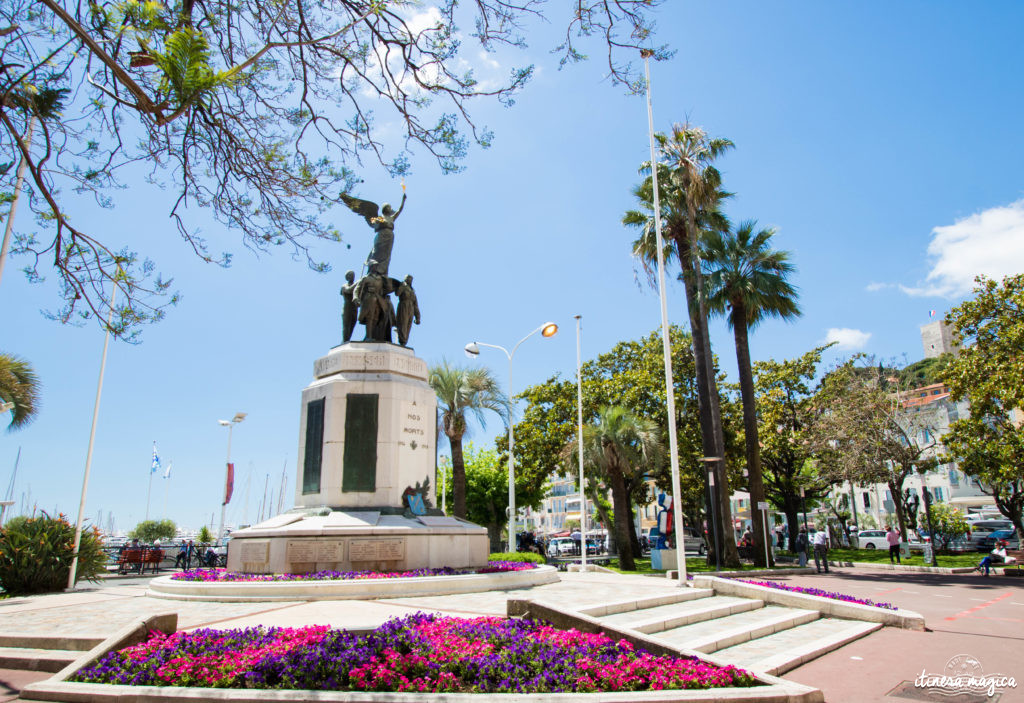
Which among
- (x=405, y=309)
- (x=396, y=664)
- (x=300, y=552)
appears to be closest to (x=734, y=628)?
(x=396, y=664)

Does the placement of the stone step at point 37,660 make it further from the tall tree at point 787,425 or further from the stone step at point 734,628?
the tall tree at point 787,425

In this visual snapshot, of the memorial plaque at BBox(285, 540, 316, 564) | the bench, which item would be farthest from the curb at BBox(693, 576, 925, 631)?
the bench

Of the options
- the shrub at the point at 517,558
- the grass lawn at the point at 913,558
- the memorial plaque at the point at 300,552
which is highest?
the memorial plaque at the point at 300,552

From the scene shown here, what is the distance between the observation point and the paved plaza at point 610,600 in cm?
698

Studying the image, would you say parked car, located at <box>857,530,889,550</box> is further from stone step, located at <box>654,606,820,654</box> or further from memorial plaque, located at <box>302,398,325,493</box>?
memorial plaque, located at <box>302,398,325,493</box>

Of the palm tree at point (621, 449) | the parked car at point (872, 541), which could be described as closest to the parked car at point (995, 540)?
the parked car at point (872, 541)

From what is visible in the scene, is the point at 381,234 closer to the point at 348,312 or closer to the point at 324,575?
the point at 348,312

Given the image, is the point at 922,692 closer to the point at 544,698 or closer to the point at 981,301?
the point at 544,698

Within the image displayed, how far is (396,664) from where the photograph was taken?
222 inches

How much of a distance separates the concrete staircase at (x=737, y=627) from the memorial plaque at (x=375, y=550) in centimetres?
485

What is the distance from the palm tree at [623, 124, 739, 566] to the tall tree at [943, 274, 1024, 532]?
810 centimetres

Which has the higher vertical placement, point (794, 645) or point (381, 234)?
point (381, 234)

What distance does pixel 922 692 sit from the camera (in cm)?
626

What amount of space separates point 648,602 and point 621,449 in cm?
1462
